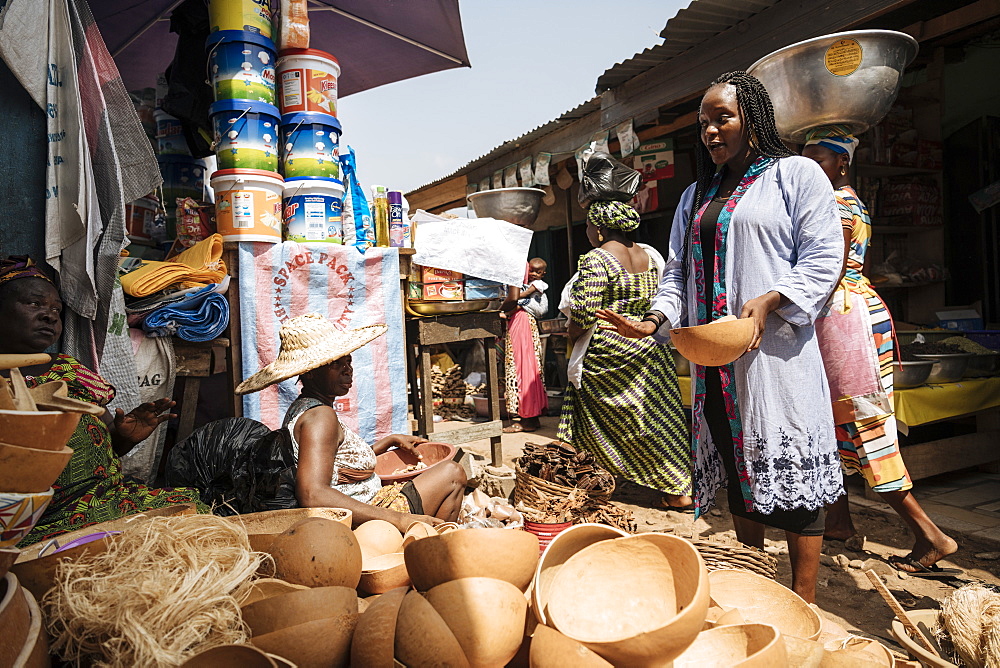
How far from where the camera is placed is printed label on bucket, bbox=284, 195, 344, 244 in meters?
3.23

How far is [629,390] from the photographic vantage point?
4133 millimetres

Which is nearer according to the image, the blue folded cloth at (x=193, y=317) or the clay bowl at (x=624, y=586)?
the clay bowl at (x=624, y=586)

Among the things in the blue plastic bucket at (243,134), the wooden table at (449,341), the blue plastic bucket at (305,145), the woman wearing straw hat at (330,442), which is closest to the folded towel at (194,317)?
the woman wearing straw hat at (330,442)

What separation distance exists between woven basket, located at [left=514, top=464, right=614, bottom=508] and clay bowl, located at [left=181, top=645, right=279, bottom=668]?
8.04 ft

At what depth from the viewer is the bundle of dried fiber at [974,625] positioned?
4.62ft

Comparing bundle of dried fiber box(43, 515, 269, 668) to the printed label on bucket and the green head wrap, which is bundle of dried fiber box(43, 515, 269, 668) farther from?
the green head wrap

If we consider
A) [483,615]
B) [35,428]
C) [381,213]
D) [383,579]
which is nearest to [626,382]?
[381,213]

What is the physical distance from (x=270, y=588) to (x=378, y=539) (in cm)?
50

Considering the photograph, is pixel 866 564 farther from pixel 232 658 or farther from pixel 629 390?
pixel 232 658

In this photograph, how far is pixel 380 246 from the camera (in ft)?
12.3

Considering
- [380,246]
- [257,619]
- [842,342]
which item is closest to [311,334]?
[380,246]

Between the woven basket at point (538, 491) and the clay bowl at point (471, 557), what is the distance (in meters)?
2.08

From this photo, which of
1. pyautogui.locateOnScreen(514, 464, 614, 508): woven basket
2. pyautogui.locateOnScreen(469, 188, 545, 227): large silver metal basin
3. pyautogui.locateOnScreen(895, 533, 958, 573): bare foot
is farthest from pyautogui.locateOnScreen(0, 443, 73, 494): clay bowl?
pyautogui.locateOnScreen(469, 188, 545, 227): large silver metal basin

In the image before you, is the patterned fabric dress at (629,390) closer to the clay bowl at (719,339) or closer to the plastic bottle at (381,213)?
the plastic bottle at (381,213)
